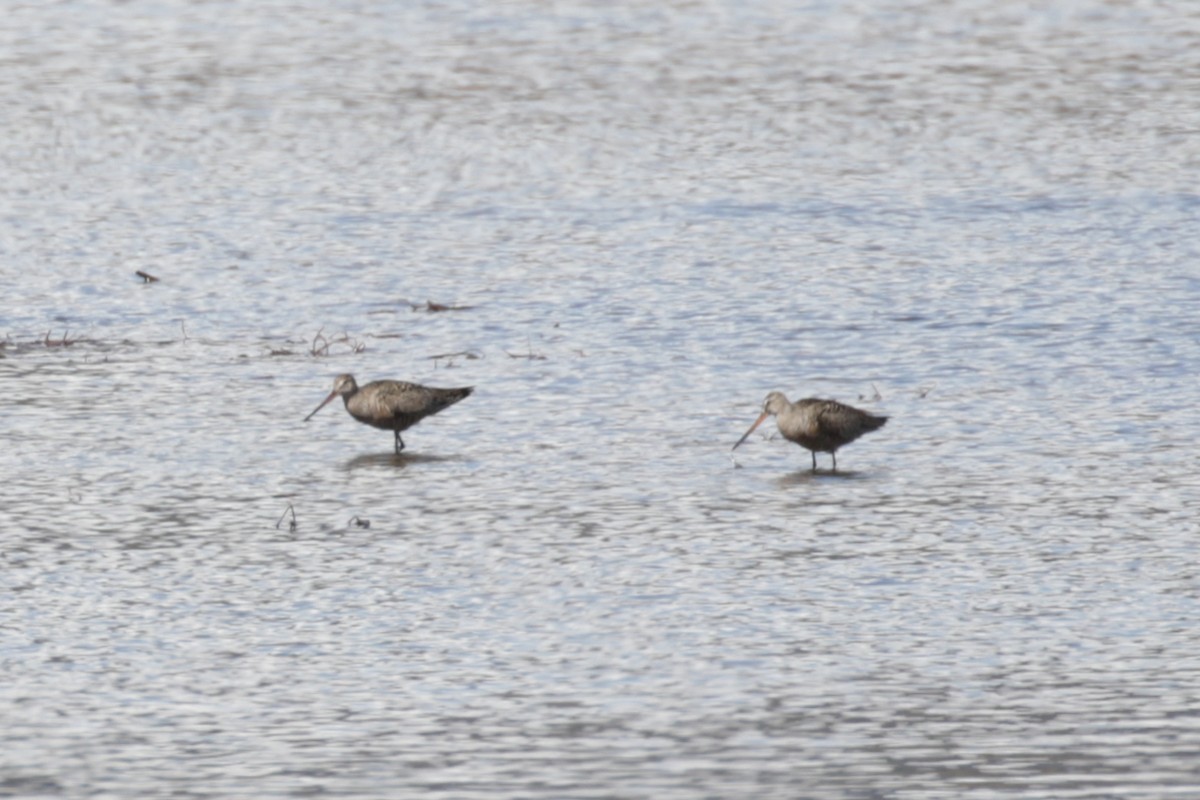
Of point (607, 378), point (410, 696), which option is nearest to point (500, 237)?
point (607, 378)

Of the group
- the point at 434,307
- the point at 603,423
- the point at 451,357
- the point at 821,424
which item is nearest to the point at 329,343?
the point at 451,357

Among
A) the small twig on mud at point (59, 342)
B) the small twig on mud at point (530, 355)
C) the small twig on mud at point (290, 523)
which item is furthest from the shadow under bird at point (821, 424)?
the small twig on mud at point (59, 342)

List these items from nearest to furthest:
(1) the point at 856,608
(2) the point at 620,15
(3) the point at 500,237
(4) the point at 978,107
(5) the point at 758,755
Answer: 1. (5) the point at 758,755
2. (1) the point at 856,608
3. (3) the point at 500,237
4. (4) the point at 978,107
5. (2) the point at 620,15

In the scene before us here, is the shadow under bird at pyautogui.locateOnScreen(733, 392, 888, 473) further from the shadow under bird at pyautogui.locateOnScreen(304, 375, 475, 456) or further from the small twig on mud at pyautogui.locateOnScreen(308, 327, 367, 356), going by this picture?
the small twig on mud at pyautogui.locateOnScreen(308, 327, 367, 356)

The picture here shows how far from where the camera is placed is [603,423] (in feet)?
59.9

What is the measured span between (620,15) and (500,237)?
16221 mm

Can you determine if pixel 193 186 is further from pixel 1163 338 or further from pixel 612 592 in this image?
pixel 612 592

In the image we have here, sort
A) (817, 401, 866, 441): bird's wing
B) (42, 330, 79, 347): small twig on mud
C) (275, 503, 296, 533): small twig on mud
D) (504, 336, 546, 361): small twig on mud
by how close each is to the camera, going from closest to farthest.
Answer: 1. (275, 503, 296, 533): small twig on mud
2. (817, 401, 866, 441): bird's wing
3. (504, 336, 546, 361): small twig on mud
4. (42, 330, 79, 347): small twig on mud

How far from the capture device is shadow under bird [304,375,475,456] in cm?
1783

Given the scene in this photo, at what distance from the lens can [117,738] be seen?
10992mm

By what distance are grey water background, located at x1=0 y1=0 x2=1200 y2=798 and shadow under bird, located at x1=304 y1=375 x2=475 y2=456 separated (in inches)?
9.9

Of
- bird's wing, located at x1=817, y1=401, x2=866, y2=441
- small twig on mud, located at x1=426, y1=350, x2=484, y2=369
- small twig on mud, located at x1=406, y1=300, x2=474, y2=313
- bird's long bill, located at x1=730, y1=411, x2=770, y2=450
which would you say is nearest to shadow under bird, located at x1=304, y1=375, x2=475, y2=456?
bird's long bill, located at x1=730, y1=411, x2=770, y2=450

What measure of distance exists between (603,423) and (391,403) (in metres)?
1.67

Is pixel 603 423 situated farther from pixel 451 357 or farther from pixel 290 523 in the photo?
pixel 290 523
